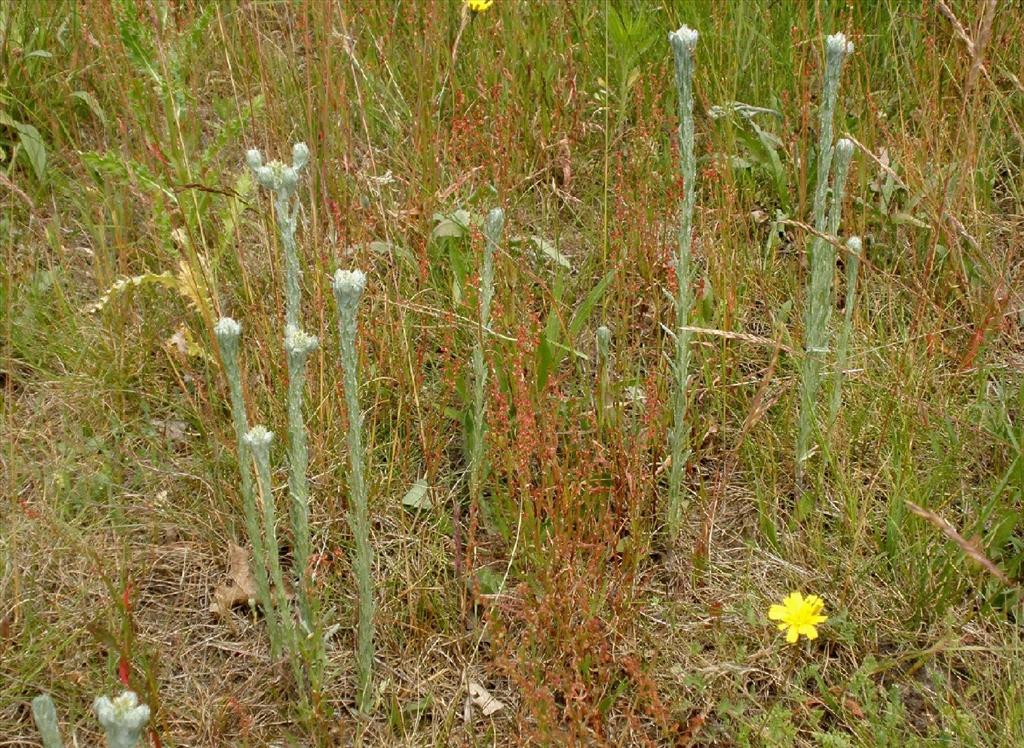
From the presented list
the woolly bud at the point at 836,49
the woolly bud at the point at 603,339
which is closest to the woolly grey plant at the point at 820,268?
the woolly bud at the point at 836,49

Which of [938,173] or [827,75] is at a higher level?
[827,75]

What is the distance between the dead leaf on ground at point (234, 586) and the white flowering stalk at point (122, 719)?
780mm

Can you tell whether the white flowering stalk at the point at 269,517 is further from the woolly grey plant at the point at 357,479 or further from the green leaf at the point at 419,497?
the green leaf at the point at 419,497

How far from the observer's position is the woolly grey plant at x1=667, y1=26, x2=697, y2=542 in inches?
75.6

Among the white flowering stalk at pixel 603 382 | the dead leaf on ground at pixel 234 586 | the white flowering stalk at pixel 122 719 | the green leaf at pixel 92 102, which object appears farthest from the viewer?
the green leaf at pixel 92 102

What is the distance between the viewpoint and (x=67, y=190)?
9.95 ft

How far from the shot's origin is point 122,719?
133 centimetres

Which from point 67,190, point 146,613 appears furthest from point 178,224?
point 146,613

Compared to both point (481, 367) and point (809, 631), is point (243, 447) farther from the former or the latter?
point (809, 631)

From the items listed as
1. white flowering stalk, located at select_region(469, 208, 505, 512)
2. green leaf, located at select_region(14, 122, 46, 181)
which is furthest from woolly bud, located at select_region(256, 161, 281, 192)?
green leaf, located at select_region(14, 122, 46, 181)

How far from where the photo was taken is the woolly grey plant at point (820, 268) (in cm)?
204

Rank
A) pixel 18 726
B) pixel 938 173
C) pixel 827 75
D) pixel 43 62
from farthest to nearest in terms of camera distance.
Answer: pixel 43 62 < pixel 938 173 < pixel 827 75 < pixel 18 726

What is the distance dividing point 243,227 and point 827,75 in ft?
5.61

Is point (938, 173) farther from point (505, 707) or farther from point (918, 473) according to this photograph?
point (505, 707)
